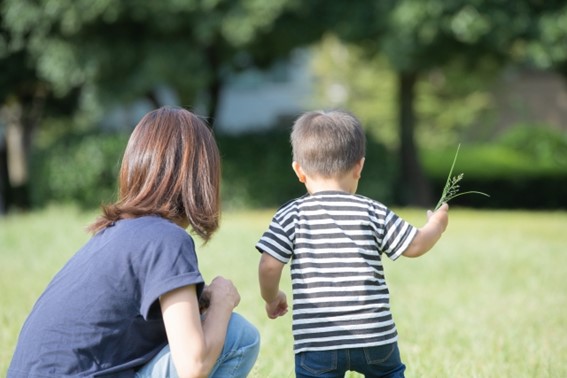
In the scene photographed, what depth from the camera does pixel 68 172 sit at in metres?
17.7

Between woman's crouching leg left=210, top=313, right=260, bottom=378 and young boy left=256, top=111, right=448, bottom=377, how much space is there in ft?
0.76

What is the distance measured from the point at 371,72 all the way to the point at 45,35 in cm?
1696

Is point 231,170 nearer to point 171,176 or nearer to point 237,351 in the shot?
point 237,351

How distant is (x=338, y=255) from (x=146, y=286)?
830 millimetres

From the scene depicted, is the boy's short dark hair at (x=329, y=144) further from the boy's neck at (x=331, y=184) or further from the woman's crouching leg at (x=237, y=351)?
the woman's crouching leg at (x=237, y=351)

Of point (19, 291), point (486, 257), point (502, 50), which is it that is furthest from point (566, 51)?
point (19, 291)

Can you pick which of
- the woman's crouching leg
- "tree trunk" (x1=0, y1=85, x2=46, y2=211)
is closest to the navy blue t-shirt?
the woman's crouching leg

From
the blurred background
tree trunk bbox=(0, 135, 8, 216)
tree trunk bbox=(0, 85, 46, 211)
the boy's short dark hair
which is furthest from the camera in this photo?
tree trunk bbox=(0, 135, 8, 216)

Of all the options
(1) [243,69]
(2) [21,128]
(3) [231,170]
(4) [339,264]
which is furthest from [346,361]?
(2) [21,128]

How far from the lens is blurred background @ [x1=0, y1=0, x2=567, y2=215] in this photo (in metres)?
15.2

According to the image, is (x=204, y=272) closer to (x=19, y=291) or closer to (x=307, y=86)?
(x=19, y=291)

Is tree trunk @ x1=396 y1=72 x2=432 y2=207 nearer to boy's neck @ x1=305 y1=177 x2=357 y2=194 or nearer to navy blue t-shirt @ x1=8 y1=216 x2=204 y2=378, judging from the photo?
boy's neck @ x1=305 y1=177 x2=357 y2=194

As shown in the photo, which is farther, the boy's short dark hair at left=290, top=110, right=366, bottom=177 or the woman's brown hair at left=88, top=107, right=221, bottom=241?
the boy's short dark hair at left=290, top=110, right=366, bottom=177

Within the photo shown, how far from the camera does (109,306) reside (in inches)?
104
